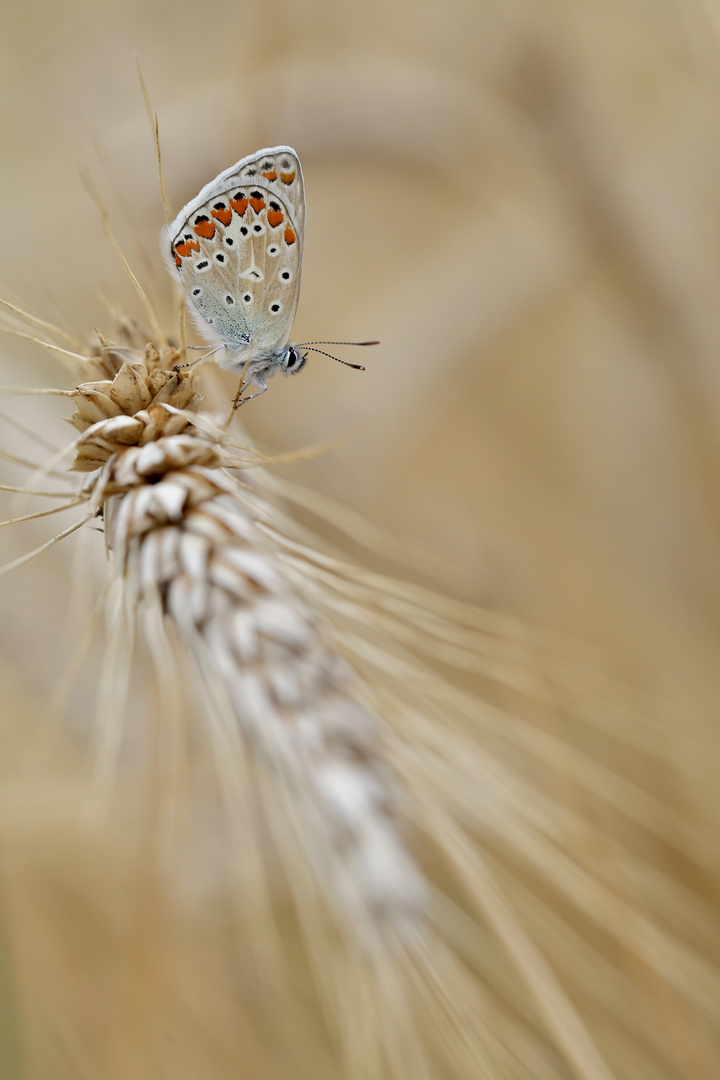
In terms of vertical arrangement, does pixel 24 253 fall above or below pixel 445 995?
above

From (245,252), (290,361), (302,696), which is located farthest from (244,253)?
(302,696)

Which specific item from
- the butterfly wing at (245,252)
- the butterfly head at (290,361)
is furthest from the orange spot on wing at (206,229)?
the butterfly head at (290,361)

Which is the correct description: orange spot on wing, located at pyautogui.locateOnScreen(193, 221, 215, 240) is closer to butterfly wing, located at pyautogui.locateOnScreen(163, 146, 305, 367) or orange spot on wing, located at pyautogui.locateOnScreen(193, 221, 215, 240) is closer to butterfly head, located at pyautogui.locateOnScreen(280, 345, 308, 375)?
butterfly wing, located at pyautogui.locateOnScreen(163, 146, 305, 367)

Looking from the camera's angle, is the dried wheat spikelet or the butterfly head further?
the butterfly head

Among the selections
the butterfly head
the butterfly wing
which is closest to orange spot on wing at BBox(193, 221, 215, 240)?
the butterfly wing

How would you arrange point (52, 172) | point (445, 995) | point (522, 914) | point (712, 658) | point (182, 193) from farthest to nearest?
point (52, 172) → point (712, 658) → point (522, 914) → point (182, 193) → point (445, 995)

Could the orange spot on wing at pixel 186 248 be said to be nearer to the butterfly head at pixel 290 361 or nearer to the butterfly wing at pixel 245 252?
the butterfly wing at pixel 245 252

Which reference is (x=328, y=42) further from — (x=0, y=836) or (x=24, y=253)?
(x=0, y=836)

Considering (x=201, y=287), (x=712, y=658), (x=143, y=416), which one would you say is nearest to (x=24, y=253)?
(x=201, y=287)
